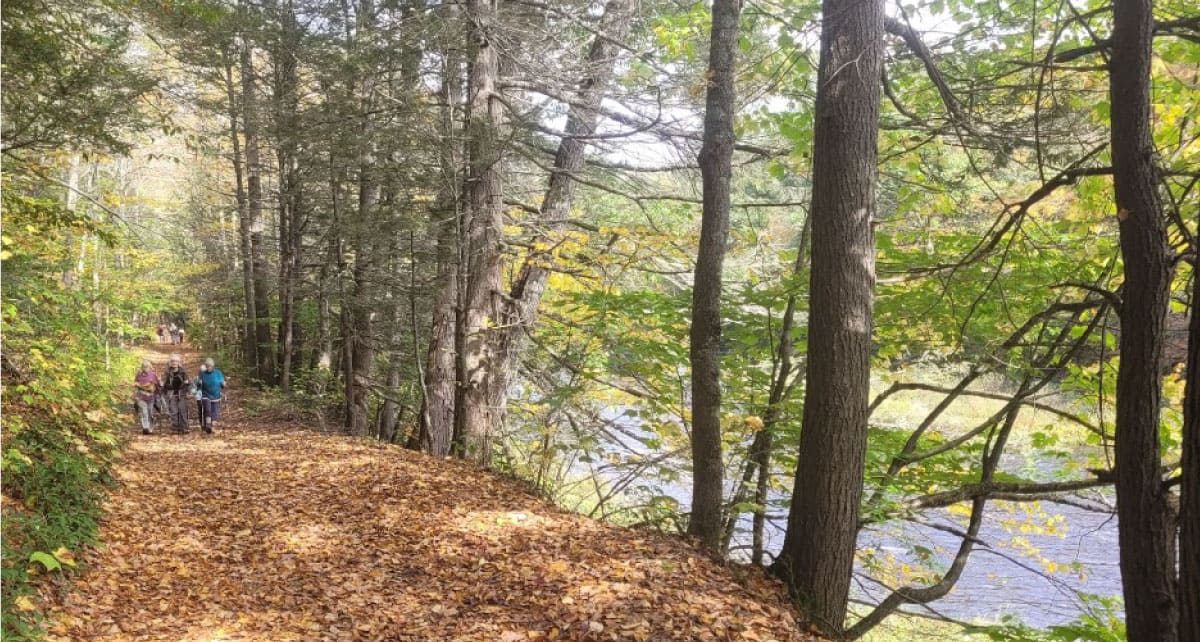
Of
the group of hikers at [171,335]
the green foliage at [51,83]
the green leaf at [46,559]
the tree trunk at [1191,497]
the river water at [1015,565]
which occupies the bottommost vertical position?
the river water at [1015,565]

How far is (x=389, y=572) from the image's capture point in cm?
564

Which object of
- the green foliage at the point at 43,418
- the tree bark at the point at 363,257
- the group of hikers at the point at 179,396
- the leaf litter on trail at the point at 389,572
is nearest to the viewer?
the leaf litter on trail at the point at 389,572

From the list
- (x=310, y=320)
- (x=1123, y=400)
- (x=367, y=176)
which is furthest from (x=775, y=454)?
(x=310, y=320)

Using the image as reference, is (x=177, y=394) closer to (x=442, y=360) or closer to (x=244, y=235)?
(x=442, y=360)

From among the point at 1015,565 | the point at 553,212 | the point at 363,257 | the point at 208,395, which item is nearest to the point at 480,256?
the point at 553,212

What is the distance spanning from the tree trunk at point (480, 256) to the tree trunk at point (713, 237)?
402 centimetres

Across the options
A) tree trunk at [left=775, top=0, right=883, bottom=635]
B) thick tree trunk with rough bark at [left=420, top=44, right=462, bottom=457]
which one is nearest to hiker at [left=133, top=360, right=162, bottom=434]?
thick tree trunk with rough bark at [left=420, top=44, right=462, bottom=457]

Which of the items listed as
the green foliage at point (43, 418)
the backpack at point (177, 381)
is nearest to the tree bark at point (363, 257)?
the backpack at point (177, 381)

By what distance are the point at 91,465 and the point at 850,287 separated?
7.02 meters

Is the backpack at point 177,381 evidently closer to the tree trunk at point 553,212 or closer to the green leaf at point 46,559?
the tree trunk at point 553,212

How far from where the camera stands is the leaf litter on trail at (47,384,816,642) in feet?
14.6

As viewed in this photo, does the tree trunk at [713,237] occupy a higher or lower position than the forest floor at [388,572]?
higher

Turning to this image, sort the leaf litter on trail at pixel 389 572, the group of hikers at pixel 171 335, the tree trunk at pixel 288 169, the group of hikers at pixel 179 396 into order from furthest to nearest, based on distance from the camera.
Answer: the group of hikers at pixel 171 335
the group of hikers at pixel 179 396
the tree trunk at pixel 288 169
the leaf litter on trail at pixel 389 572

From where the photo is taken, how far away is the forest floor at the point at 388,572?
14.6 feet
